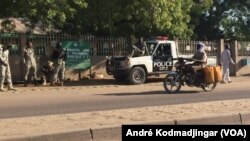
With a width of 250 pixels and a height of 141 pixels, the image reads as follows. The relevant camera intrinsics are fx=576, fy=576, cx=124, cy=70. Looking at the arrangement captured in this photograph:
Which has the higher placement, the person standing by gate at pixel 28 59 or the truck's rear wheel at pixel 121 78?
the person standing by gate at pixel 28 59

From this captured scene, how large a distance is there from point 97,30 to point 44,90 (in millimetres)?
8091

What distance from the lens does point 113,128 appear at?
32.3ft

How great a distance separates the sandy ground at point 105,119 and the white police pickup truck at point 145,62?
1000cm

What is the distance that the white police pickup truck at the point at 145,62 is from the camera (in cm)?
2347

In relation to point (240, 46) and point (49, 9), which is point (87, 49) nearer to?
point (49, 9)

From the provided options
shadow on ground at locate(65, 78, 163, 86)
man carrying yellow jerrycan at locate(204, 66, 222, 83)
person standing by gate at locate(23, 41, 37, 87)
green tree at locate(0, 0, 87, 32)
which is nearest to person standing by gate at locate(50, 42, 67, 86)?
shadow on ground at locate(65, 78, 163, 86)

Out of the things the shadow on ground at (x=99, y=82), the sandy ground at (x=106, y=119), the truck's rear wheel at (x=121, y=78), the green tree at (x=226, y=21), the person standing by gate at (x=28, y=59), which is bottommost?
the shadow on ground at (x=99, y=82)

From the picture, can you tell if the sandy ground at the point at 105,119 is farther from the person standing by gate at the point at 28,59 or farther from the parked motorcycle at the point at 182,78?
the person standing by gate at the point at 28,59

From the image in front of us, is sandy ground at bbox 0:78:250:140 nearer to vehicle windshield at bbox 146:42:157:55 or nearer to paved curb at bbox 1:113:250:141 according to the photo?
paved curb at bbox 1:113:250:141

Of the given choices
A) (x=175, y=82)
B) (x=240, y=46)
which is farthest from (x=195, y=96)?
(x=240, y=46)

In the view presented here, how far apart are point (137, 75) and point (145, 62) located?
0.64 m

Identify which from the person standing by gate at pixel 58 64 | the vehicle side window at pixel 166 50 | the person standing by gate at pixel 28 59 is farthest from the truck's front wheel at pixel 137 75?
the person standing by gate at pixel 28 59

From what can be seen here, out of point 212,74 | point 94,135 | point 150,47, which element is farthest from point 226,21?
point 94,135

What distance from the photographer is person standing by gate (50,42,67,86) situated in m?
23.5
